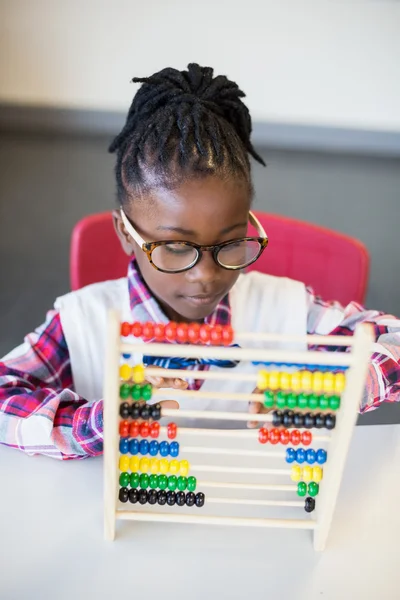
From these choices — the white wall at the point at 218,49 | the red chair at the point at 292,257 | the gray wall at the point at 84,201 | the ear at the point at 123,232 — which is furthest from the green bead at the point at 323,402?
the white wall at the point at 218,49

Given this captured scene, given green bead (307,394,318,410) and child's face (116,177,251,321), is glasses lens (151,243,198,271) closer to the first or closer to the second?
child's face (116,177,251,321)

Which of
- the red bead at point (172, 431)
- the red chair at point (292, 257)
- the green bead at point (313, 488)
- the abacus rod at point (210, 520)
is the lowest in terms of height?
the abacus rod at point (210, 520)

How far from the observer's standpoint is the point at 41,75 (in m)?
3.55

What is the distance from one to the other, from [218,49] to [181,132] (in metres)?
2.85

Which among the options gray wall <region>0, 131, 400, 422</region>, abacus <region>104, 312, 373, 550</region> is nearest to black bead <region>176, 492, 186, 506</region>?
abacus <region>104, 312, 373, 550</region>

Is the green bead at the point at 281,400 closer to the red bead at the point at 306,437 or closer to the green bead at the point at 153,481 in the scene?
the red bead at the point at 306,437

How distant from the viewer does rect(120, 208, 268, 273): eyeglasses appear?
2.97 feet

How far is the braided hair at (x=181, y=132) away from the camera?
911 millimetres

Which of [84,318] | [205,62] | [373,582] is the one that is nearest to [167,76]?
[84,318]

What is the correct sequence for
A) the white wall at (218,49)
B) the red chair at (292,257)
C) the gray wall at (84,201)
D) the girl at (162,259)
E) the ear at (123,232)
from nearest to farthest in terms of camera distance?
the girl at (162,259) → the ear at (123,232) → the red chair at (292,257) → the gray wall at (84,201) → the white wall at (218,49)

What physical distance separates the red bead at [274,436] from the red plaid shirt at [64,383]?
0.21 metres

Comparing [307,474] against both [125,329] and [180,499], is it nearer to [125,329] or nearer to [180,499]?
[180,499]

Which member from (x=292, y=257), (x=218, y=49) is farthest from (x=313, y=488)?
(x=218, y=49)

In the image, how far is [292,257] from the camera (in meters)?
1.39
